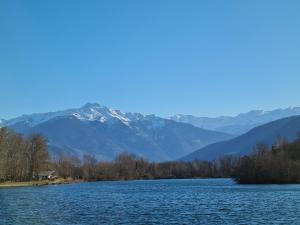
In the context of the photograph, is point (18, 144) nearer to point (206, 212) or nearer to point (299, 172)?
point (299, 172)

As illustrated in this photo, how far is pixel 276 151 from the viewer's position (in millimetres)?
184750

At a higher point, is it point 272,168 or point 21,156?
point 21,156

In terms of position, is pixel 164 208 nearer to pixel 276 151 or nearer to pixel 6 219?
pixel 6 219

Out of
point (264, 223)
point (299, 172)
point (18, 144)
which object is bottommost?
point (264, 223)

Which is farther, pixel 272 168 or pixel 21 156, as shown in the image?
pixel 21 156

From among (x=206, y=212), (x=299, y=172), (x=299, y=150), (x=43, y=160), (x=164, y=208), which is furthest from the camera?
(x=43, y=160)

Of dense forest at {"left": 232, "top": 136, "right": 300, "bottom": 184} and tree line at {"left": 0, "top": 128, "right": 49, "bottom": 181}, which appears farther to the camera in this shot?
tree line at {"left": 0, "top": 128, "right": 49, "bottom": 181}

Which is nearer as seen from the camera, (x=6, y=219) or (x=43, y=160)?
(x=6, y=219)

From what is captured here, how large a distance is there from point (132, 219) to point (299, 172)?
10932cm

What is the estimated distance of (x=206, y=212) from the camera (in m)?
71.6

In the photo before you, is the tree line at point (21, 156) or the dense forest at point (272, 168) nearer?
the dense forest at point (272, 168)

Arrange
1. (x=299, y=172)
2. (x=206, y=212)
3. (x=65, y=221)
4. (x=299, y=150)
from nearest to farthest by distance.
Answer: (x=65, y=221), (x=206, y=212), (x=299, y=172), (x=299, y=150)

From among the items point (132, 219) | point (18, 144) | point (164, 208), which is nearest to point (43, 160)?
point (18, 144)

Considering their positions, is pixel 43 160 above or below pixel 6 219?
above
